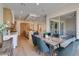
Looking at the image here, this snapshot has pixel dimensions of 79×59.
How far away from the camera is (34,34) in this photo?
2369mm

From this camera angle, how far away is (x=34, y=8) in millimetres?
2246

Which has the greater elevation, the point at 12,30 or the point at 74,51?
the point at 12,30

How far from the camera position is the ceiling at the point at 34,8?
7.21 ft

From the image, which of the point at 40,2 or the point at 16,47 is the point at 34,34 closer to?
the point at 16,47

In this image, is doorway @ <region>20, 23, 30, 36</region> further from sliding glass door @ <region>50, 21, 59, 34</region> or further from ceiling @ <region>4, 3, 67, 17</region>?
sliding glass door @ <region>50, 21, 59, 34</region>

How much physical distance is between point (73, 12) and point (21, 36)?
3.94 feet

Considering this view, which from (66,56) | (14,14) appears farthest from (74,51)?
(14,14)

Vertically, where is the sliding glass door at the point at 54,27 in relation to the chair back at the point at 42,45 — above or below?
above

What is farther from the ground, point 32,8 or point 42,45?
point 32,8

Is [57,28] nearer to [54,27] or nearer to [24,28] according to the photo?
[54,27]

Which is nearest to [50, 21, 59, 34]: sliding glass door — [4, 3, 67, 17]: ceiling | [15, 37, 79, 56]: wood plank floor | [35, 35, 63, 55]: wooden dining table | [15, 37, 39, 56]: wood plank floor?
[35, 35, 63, 55]: wooden dining table

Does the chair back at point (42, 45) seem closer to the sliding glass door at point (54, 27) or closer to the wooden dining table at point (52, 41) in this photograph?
the wooden dining table at point (52, 41)

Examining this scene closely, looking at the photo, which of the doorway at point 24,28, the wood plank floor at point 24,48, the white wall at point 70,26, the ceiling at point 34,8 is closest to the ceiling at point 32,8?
the ceiling at point 34,8

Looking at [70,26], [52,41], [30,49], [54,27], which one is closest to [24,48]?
[30,49]
